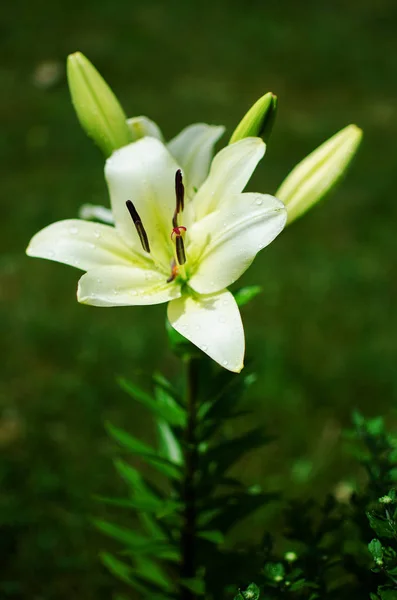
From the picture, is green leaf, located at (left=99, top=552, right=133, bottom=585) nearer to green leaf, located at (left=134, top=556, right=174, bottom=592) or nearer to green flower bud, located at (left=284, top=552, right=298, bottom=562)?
green leaf, located at (left=134, top=556, right=174, bottom=592)

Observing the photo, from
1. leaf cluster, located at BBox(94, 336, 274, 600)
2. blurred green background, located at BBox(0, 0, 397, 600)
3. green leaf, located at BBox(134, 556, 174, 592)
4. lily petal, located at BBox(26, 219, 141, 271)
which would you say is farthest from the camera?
blurred green background, located at BBox(0, 0, 397, 600)

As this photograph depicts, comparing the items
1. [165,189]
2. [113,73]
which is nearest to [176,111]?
[113,73]

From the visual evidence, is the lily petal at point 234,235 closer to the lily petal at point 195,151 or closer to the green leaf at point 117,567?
the lily petal at point 195,151

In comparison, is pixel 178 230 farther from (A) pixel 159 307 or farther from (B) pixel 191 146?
(A) pixel 159 307

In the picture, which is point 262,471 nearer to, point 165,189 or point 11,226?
point 165,189

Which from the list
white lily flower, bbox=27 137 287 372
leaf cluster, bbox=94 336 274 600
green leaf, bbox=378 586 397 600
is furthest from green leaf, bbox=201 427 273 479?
green leaf, bbox=378 586 397 600

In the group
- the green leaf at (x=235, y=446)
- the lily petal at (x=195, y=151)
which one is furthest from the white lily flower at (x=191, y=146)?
the green leaf at (x=235, y=446)
